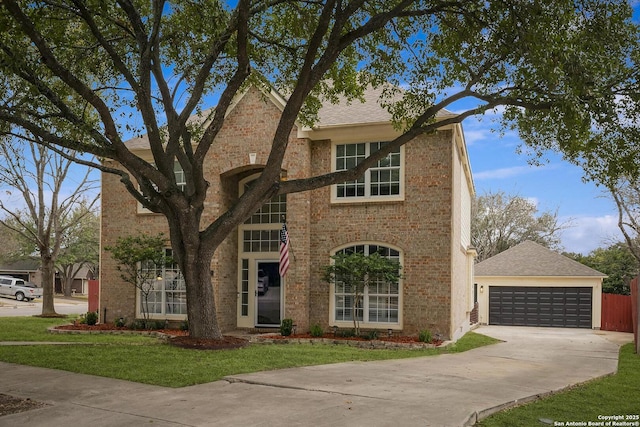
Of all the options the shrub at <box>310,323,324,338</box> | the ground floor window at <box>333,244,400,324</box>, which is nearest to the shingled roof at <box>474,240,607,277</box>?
the ground floor window at <box>333,244,400,324</box>

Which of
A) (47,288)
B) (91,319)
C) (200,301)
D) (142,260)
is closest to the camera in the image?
(200,301)

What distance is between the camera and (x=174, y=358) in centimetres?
1183

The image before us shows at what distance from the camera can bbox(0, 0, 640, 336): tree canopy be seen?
11.1m

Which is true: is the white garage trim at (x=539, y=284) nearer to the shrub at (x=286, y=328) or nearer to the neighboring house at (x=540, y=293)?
the neighboring house at (x=540, y=293)

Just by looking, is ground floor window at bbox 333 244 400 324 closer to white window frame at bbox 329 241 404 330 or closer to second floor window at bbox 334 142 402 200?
white window frame at bbox 329 241 404 330

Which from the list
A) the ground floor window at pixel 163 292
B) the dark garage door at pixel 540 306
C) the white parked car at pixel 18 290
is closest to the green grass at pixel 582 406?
the ground floor window at pixel 163 292

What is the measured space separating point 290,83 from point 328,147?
2621mm

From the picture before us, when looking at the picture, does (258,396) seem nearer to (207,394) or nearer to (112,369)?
(207,394)

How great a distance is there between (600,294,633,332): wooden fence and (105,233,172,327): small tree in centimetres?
1953

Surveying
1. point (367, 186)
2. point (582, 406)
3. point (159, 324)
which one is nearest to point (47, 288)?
point (159, 324)

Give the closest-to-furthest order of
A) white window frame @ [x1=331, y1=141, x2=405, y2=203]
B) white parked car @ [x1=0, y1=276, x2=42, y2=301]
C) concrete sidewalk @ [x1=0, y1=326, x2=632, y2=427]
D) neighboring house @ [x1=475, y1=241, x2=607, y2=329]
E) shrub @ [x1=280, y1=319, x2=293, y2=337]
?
concrete sidewalk @ [x1=0, y1=326, x2=632, y2=427]
shrub @ [x1=280, y1=319, x2=293, y2=337]
white window frame @ [x1=331, y1=141, x2=405, y2=203]
neighboring house @ [x1=475, y1=241, x2=607, y2=329]
white parked car @ [x1=0, y1=276, x2=42, y2=301]

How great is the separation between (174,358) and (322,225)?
292 inches

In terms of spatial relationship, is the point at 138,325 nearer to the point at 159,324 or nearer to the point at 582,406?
the point at 159,324

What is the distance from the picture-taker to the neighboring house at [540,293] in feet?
90.2
